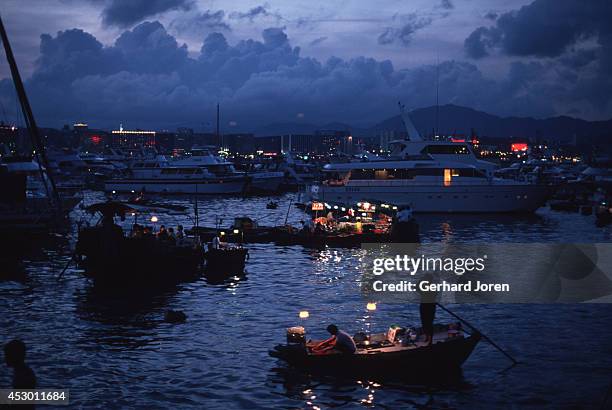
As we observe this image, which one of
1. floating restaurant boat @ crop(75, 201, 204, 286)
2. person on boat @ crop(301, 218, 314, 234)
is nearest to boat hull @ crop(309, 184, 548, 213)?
person on boat @ crop(301, 218, 314, 234)

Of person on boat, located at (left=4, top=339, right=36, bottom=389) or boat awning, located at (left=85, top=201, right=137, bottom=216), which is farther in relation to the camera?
boat awning, located at (left=85, top=201, right=137, bottom=216)

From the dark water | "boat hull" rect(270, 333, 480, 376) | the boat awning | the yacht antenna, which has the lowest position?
the dark water

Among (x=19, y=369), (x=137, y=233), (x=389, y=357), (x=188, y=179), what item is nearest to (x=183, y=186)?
(x=188, y=179)

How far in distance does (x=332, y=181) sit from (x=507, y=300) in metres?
35.9

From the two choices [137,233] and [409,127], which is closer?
[137,233]

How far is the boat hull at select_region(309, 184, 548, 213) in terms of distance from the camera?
188 feet

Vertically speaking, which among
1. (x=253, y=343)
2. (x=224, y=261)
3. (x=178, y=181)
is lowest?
(x=253, y=343)

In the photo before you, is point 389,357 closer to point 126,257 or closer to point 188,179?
point 126,257

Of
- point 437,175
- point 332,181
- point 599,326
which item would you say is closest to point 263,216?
point 332,181

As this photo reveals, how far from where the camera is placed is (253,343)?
772 inches

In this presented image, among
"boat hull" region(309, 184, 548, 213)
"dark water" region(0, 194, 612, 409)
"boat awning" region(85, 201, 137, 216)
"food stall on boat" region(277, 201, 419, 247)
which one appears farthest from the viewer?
"boat hull" region(309, 184, 548, 213)

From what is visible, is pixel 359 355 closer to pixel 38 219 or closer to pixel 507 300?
pixel 507 300

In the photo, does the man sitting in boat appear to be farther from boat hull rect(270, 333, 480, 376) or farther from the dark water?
the dark water

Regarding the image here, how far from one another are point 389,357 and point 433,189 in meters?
42.5
